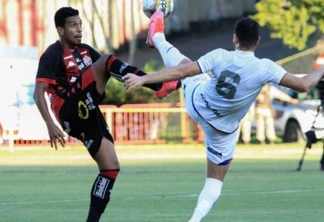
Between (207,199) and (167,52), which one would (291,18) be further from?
(207,199)

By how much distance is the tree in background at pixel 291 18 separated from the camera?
35500 mm

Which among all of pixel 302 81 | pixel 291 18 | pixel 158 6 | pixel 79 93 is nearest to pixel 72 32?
pixel 79 93

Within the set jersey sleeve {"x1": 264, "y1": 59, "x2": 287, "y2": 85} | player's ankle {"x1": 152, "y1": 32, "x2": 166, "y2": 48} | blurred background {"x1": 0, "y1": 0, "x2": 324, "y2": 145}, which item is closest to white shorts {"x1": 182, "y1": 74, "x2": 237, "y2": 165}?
player's ankle {"x1": 152, "y1": 32, "x2": 166, "y2": 48}

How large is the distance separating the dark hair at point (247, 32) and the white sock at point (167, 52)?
96 centimetres

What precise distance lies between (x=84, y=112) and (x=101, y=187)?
0.80 m

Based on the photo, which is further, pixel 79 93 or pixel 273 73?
pixel 79 93

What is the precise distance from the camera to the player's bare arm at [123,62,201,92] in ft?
31.0

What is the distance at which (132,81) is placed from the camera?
31.0 feet

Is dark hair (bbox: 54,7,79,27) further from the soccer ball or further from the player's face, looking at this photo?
the soccer ball

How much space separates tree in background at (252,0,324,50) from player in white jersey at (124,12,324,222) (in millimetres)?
24588

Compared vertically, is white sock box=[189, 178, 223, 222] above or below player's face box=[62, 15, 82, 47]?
below

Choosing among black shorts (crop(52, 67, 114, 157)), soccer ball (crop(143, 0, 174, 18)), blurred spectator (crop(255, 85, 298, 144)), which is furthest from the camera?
blurred spectator (crop(255, 85, 298, 144))

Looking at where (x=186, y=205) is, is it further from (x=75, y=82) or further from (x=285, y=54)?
(x=285, y=54)

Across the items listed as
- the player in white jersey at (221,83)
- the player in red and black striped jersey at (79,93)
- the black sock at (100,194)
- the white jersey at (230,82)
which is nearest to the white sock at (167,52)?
the player in white jersey at (221,83)
